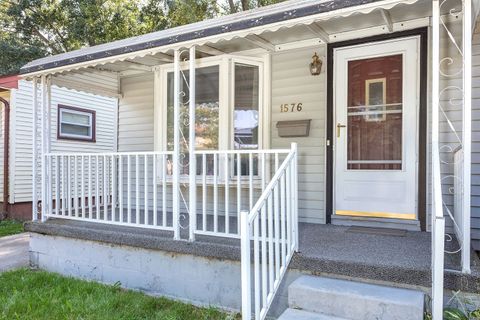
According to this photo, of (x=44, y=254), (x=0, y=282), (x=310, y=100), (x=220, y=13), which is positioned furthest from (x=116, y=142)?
(x=220, y=13)

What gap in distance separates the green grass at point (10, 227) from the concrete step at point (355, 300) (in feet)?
20.1

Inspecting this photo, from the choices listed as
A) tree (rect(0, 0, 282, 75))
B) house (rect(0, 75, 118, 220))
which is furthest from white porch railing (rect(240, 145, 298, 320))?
tree (rect(0, 0, 282, 75))

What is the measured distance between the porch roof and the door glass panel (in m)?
0.51

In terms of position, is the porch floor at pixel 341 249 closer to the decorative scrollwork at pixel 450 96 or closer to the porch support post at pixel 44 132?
the porch support post at pixel 44 132

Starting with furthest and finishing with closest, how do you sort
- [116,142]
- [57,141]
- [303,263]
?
[57,141] < [116,142] < [303,263]

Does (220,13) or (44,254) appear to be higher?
(220,13)

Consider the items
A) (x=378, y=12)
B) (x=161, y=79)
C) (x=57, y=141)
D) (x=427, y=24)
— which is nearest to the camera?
(x=378, y=12)

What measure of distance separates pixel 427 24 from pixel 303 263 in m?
2.68

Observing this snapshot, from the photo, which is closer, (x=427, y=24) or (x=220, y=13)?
(x=427, y=24)

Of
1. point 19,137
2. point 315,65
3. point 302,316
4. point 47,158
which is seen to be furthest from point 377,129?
point 19,137

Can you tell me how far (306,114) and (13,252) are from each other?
456cm

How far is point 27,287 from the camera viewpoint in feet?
12.6

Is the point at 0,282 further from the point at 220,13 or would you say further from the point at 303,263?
the point at 220,13

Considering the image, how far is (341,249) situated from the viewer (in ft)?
10.4
